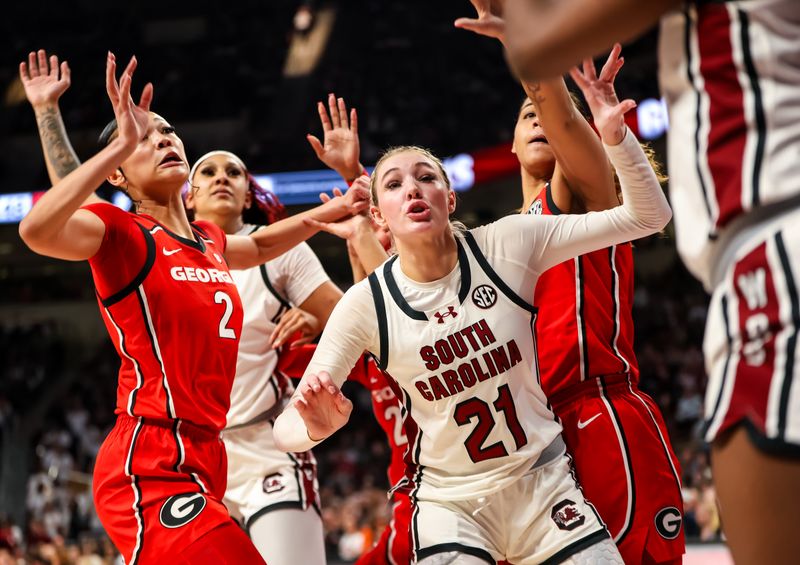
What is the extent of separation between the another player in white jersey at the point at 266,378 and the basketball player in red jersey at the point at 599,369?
1.59 m

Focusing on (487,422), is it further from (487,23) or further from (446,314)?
(487,23)

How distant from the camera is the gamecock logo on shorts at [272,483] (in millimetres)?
4676

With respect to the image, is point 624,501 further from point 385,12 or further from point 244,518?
point 385,12

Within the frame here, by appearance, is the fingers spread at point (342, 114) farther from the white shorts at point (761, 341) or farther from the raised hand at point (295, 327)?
the white shorts at point (761, 341)

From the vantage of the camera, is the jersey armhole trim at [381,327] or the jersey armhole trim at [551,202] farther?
the jersey armhole trim at [551,202]

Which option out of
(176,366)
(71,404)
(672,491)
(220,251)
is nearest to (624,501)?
(672,491)

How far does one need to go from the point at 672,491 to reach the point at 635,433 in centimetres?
25

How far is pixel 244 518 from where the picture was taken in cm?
470

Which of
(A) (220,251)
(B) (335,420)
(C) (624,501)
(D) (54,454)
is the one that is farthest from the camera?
(D) (54,454)

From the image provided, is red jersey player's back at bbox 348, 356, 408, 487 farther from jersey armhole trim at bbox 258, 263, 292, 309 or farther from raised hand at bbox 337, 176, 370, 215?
raised hand at bbox 337, 176, 370, 215

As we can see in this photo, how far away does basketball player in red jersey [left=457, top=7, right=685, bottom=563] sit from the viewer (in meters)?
3.42

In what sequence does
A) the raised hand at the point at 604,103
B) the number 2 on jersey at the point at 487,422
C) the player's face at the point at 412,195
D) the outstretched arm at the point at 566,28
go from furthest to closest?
the player's face at the point at 412,195
the number 2 on jersey at the point at 487,422
the raised hand at the point at 604,103
the outstretched arm at the point at 566,28

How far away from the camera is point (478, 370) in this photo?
10.4ft

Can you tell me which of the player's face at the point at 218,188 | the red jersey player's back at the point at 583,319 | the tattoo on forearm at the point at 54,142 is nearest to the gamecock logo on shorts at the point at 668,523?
the red jersey player's back at the point at 583,319
